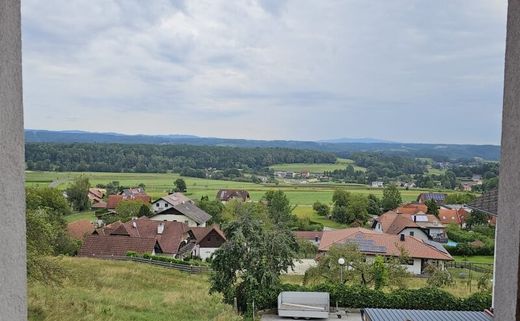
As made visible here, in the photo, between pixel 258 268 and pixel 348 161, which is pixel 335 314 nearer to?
pixel 258 268

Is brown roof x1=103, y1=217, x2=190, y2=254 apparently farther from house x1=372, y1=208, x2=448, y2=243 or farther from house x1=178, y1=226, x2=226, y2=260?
house x1=372, y1=208, x2=448, y2=243

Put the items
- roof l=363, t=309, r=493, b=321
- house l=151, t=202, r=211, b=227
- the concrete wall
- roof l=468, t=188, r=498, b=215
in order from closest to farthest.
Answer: the concrete wall
roof l=468, t=188, r=498, b=215
roof l=363, t=309, r=493, b=321
house l=151, t=202, r=211, b=227

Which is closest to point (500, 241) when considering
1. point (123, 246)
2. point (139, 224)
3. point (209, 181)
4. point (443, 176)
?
point (123, 246)

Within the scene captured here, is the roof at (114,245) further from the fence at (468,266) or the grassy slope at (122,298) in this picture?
the fence at (468,266)

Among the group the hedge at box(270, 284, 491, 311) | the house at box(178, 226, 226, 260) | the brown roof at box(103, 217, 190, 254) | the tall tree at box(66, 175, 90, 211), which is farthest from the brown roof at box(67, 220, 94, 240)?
the hedge at box(270, 284, 491, 311)

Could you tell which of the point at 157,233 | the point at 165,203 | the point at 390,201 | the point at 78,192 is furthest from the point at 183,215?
the point at 390,201

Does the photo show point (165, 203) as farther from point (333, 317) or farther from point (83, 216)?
point (333, 317)

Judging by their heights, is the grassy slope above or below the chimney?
above
